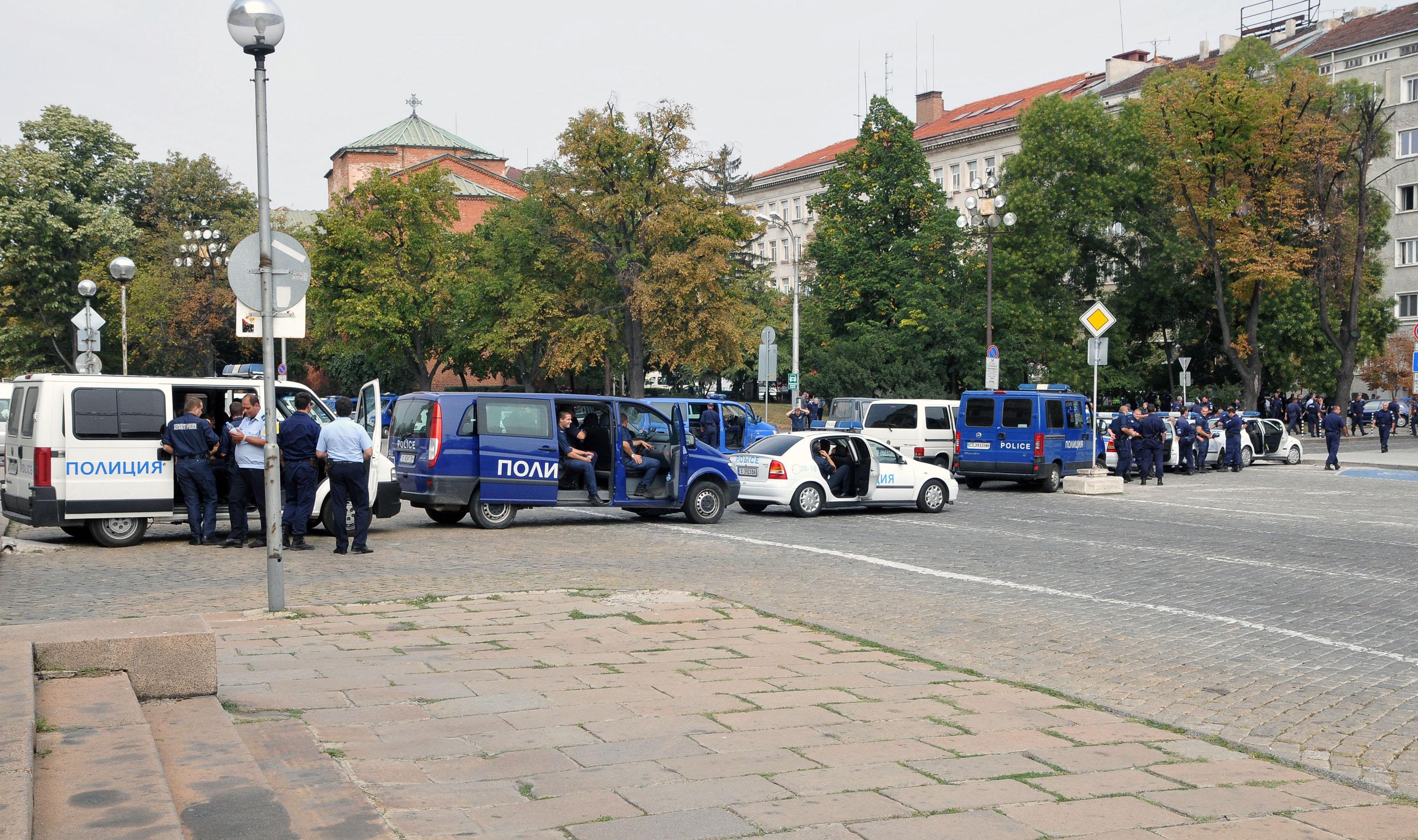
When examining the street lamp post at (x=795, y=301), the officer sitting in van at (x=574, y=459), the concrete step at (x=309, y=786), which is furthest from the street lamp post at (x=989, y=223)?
the concrete step at (x=309, y=786)

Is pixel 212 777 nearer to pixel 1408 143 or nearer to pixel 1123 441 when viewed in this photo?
pixel 1123 441

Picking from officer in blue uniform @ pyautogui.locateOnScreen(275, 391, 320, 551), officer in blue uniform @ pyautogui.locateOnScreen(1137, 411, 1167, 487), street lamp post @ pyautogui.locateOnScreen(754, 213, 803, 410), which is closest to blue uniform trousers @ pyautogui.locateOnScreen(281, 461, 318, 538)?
officer in blue uniform @ pyautogui.locateOnScreen(275, 391, 320, 551)

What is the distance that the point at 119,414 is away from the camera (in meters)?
15.2

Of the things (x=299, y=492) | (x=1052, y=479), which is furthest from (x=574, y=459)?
(x=1052, y=479)

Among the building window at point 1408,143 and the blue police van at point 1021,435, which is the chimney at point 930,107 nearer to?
the building window at point 1408,143

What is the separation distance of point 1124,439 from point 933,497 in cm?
1092

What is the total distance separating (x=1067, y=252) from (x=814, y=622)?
154 feet

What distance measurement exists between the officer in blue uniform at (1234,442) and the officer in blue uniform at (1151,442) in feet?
22.7

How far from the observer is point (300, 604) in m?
10.3

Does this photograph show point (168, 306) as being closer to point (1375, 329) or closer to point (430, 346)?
point (430, 346)

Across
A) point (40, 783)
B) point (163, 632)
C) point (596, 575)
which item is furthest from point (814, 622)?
point (40, 783)

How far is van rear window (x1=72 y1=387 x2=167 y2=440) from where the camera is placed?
14914mm

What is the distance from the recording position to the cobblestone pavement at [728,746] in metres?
4.80

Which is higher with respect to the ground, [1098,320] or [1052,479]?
[1098,320]
